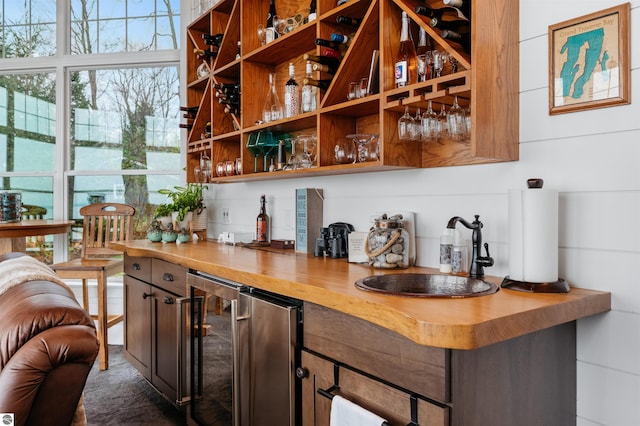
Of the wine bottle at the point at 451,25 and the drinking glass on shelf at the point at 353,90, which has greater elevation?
the wine bottle at the point at 451,25

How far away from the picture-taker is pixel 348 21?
6.73 ft

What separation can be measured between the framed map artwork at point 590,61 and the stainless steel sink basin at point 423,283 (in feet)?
2.06

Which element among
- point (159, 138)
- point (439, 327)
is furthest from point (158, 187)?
point (439, 327)

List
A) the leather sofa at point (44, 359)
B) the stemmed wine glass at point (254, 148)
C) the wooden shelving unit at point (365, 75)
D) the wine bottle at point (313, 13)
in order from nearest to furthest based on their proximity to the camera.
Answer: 1. the leather sofa at point (44, 359)
2. the wooden shelving unit at point (365, 75)
3. the wine bottle at point (313, 13)
4. the stemmed wine glass at point (254, 148)

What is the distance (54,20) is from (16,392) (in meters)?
4.53

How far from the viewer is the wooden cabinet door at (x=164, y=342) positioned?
99.4 inches

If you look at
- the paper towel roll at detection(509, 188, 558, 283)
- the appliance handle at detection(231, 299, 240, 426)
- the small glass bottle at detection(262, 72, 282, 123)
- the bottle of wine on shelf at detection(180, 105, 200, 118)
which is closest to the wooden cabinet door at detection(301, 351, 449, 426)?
the appliance handle at detection(231, 299, 240, 426)

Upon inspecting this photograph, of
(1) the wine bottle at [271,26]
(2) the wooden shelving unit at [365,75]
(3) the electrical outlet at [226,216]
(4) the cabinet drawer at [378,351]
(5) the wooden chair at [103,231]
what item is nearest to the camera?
(4) the cabinet drawer at [378,351]

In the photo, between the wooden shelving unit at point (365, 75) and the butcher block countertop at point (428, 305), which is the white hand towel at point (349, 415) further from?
the wooden shelving unit at point (365, 75)

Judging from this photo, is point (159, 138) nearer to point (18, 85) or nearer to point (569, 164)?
point (18, 85)

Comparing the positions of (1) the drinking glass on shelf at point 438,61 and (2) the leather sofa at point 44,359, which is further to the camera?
(1) the drinking glass on shelf at point 438,61

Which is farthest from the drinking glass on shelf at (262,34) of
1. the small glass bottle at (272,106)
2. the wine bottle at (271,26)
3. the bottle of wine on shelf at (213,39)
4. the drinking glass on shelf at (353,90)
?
the drinking glass on shelf at (353,90)

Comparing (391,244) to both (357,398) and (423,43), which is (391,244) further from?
(423,43)

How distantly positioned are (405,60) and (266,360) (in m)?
1.23
